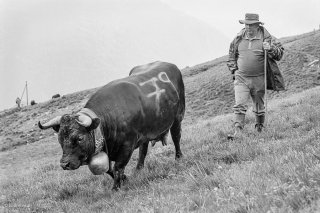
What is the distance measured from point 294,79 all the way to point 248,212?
22.9 meters

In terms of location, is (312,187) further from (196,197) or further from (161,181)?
(161,181)

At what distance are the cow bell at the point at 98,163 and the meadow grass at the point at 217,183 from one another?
43 cm

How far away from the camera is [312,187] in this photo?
413 centimetres

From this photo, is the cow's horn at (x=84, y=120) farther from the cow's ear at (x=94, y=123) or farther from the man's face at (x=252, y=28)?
the man's face at (x=252, y=28)

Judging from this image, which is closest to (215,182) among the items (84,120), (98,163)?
(98,163)

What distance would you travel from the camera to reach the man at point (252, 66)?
385 inches

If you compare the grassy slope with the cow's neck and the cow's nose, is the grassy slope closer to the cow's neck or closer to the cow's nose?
the cow's nose

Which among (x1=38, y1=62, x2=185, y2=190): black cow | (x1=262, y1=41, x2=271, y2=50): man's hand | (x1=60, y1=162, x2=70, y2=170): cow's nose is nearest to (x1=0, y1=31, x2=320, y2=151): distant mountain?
(x1=262, y1=41, x2=271, y2=50): man's hand

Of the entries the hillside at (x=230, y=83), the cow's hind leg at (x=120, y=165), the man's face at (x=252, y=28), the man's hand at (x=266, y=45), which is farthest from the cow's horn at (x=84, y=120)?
the hillside at (x=230, y=83)

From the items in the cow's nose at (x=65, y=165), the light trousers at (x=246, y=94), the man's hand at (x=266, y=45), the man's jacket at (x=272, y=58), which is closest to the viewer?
the cow's nose at (x=65, y=165)

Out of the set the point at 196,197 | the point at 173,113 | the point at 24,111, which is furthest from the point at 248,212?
the point at 24,111

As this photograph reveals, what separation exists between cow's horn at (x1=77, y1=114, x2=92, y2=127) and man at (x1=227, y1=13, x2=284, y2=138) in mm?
4007

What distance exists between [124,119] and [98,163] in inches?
40.5

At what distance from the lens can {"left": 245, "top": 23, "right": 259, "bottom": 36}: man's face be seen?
975cm
